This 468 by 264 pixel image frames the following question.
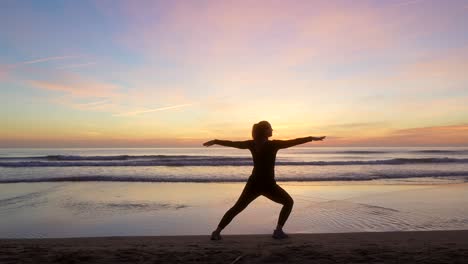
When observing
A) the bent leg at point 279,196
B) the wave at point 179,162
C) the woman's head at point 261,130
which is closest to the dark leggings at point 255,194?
the bent leg at point 279,196

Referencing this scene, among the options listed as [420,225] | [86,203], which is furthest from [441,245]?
[86,203]

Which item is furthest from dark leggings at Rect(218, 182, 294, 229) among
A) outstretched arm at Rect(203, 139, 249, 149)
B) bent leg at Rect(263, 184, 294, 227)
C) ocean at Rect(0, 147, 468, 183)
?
ocean at Rect(0, 147, 468, 183)

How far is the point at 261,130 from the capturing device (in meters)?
5.97

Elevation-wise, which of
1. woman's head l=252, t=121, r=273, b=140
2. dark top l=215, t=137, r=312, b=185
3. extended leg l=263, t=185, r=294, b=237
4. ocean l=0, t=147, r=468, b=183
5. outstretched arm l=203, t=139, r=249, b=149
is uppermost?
woman's head l=252, t=121, r=273, b=140

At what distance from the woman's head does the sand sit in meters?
1.61

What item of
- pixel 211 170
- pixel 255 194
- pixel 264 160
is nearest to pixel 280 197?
pixel 255 194

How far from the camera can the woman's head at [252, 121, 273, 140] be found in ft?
19.6

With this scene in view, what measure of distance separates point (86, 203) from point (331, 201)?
6.96 m

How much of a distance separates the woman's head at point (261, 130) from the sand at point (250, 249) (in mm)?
1614

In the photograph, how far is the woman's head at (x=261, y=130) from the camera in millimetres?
5973

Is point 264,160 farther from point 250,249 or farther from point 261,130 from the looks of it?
point 250,249

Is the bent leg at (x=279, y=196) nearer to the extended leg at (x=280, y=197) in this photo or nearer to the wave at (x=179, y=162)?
the extended leg at (x=280, y=197)

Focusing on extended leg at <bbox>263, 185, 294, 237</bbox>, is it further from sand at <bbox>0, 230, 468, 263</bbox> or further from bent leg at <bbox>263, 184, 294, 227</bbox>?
sand at <bbox>0, 230, 468, 263</bbox>

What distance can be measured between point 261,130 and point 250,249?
5.86ft
